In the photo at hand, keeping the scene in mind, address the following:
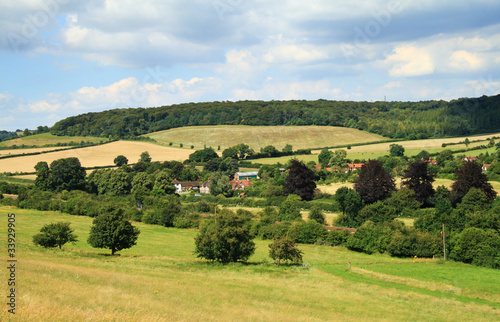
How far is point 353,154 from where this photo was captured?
13075cm

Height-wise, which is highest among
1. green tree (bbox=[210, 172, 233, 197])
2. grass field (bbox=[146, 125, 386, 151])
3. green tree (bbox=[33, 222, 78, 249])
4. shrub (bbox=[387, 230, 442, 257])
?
grass field (bbox=[146, 125, 386, 151])

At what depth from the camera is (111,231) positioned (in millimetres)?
43406

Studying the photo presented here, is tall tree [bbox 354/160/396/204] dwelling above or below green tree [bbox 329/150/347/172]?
below

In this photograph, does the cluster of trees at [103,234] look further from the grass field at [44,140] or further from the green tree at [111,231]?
the grass field at [44,140]

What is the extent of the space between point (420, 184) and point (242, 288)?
51.0 metres

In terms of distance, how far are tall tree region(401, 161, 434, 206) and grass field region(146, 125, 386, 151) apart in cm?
7053

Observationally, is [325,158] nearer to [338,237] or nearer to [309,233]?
[309,233]

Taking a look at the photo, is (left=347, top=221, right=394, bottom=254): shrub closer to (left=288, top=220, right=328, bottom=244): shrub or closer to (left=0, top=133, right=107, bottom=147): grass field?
(left=288, top=220, right=328, bottom=244): shrub

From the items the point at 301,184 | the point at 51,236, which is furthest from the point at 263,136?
the point at 51,236

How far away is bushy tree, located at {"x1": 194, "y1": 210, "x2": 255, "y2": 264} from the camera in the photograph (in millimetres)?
41844

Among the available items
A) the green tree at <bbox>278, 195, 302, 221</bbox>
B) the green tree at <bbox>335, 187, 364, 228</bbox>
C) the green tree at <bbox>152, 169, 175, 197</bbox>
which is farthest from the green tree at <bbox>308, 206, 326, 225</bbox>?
the green tree at <bbox>152, 169, 175, 197</bbox>

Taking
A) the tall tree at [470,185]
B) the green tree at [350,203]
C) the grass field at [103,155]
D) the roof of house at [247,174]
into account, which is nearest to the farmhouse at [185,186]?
the roof of house at [247,174]

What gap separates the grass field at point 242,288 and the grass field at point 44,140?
114787 millimetres

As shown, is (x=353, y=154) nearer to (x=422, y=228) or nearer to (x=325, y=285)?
(x=422, y=228)
